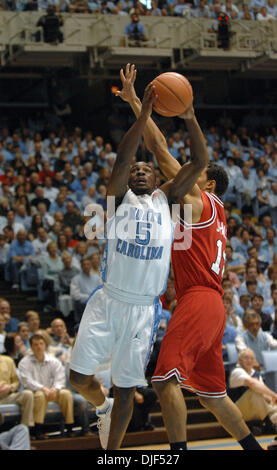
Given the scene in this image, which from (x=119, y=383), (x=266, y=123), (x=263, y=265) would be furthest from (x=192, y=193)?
(x=266, y=123)

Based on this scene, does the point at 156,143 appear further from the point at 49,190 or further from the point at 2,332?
the point at 49,190

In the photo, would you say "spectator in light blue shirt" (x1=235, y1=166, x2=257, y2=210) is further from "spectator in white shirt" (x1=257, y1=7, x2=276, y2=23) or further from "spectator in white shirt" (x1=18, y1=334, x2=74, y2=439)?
"spectator in white shirt" (x1=18, y1=334, x2=74, y2=439)

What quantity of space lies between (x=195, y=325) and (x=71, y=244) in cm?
769

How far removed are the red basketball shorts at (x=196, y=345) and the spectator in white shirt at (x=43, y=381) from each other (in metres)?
3.72

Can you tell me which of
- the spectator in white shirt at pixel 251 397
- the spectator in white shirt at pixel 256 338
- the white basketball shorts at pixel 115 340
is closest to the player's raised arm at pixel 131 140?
the white basketball shorts at pixel 115 340

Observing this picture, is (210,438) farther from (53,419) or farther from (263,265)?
(263,265)

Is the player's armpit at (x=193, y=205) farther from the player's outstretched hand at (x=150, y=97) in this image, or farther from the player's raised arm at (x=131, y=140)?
the player's outstretched hand at (x=150, y=97)

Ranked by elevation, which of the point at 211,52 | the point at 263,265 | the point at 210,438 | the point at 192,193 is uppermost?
the point at 211,52

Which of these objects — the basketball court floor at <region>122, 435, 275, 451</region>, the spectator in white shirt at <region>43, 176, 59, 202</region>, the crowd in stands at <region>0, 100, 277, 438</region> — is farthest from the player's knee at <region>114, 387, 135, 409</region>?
the spectator in white shirt at <region>43, 176, 59, 202</region>

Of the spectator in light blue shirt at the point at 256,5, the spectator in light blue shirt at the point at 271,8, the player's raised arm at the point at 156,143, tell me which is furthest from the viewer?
the spectator in light blue shirt at the point at 271,8

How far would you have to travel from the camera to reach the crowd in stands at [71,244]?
901 cm

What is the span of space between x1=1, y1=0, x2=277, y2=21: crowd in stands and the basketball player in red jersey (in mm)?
13563

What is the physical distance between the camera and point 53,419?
29.0 feet
